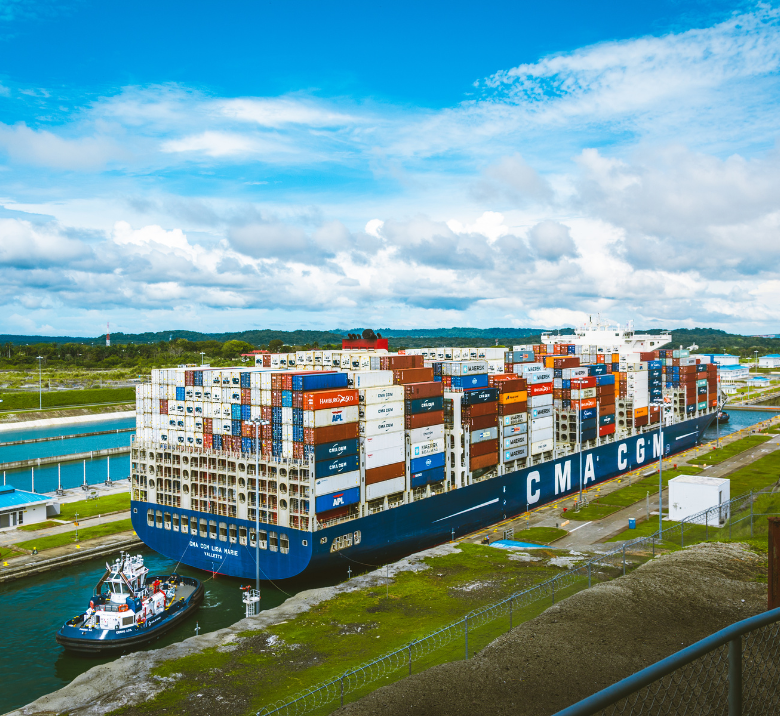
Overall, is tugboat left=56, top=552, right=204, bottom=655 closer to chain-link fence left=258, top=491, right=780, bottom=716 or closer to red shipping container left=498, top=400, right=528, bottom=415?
chain-link fence left=258, top=491, right=780, bottom=716

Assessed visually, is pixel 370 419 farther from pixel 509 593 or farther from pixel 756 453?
pixel 756 453

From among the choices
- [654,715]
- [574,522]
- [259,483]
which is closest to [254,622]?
[259,483]

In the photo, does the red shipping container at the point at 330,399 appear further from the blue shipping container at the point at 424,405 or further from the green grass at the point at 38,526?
the green grass at the point at 38,526

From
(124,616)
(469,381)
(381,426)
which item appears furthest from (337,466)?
(469,381)

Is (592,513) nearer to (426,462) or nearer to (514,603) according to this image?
Answer: (426,462)

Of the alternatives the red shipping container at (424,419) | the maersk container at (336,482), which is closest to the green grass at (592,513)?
the red shipping container at (424,419)

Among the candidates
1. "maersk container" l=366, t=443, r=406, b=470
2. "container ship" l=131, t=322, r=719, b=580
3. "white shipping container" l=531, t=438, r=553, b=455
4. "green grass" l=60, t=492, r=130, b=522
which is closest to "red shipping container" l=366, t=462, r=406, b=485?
"container ship" l=131, t=322, r=719, b=580
